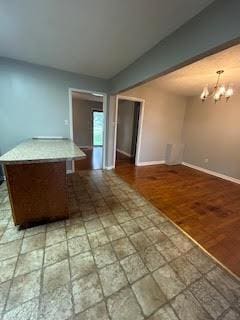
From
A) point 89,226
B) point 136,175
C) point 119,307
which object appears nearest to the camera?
point 119,307

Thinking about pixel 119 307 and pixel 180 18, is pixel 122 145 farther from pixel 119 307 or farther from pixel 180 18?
pixel 119 307

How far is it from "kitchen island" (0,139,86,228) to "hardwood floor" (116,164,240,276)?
157 centimetres

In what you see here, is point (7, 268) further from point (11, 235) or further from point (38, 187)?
point (38, 187)

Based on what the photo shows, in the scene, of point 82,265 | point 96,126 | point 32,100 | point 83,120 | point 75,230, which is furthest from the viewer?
point 96,126

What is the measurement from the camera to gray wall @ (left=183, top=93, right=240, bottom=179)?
3822 millimetres

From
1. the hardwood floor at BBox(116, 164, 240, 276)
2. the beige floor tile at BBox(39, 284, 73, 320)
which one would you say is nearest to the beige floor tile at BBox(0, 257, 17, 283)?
the beige floor tile at BBox(39, 284, 73, 320)

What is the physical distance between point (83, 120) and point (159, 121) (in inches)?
166

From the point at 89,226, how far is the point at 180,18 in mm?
2556

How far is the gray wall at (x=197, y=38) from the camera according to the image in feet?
3.81

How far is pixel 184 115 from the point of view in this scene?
5176mm

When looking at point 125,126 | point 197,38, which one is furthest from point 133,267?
point 125,126

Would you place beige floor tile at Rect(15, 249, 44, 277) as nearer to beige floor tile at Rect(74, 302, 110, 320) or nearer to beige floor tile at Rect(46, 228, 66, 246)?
beige floor tile at Rect(46, 228, 66, 246)

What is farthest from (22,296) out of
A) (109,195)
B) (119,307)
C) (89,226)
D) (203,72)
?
(203,72)

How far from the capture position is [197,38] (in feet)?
4.60
